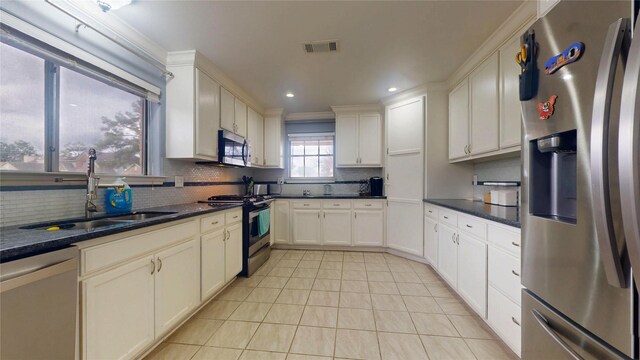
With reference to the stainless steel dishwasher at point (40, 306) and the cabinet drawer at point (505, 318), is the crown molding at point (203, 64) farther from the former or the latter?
the cabinet drawer at point (505, 318)

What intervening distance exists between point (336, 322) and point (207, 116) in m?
2.38

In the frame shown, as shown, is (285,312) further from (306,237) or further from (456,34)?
(456,34)

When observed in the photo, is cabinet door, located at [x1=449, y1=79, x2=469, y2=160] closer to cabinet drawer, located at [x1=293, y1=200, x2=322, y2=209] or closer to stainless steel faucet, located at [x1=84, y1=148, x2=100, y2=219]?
cabinet drawer, located at [x1=293, y1=200, x2=322, y2=209]

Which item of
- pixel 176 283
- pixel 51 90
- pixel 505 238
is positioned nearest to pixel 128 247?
pixel 176 283

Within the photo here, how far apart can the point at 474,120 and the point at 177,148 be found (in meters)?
3.08

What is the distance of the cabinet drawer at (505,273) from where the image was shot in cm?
144

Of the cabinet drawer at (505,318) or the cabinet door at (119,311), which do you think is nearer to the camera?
the cabinet door at (119,311)

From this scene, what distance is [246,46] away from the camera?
2221mm

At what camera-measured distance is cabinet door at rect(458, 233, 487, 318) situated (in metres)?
1.79

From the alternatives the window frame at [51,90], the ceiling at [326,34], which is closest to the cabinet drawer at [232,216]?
the window frame at [51,90]

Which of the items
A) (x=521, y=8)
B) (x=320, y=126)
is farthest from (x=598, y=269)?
(x=320, y=126)

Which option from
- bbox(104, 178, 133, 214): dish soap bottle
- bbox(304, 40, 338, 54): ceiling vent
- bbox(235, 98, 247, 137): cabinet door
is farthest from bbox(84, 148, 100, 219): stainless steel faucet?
bbox(304, 40, 338, 54): ceiling vent

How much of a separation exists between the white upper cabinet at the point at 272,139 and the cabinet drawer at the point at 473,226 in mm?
3017

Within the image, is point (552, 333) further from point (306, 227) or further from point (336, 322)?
point (306, 227)
